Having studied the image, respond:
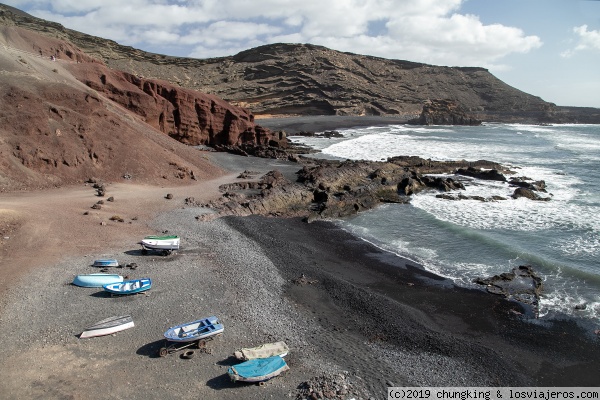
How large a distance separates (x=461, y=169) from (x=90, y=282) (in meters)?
30.3

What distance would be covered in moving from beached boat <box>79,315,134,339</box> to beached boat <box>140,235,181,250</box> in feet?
16.0

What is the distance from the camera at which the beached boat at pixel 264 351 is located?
10344 millimetres

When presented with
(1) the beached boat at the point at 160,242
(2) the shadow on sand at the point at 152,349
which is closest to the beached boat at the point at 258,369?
(2) the shadow on sand at the point at 152,349

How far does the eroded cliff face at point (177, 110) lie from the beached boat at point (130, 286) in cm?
2501

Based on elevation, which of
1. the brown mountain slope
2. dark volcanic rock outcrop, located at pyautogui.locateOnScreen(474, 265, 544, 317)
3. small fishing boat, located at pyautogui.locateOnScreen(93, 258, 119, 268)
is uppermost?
the brown mountain slope

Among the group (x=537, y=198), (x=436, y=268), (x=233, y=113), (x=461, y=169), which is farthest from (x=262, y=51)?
(x=436, y=268)

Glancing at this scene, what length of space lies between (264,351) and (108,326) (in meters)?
4.25

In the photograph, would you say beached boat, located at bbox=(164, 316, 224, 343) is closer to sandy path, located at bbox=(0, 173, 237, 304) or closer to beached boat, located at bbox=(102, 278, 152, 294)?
beached boat, located at bbox=(102, 278, 152, 294)

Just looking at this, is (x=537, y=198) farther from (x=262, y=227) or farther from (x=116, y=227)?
(x=116, y=227)

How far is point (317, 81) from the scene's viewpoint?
93875mm

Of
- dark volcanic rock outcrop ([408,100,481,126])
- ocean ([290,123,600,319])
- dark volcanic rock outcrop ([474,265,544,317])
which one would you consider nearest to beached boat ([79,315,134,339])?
ocean ([290,123,600,319])

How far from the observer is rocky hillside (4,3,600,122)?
84688mm

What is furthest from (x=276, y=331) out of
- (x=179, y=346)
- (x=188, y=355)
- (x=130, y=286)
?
(x=130, y=286)

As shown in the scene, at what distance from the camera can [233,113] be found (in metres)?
42.6
